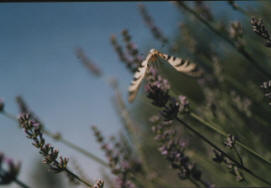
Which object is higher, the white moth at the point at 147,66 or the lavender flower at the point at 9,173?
the white moth at the point at 147,66

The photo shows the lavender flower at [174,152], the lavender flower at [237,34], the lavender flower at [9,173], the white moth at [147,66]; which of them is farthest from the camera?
the lavender flower at [237,34]

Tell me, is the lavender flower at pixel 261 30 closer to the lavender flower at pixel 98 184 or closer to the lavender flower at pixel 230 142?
the lavender flower at pixel 230 142

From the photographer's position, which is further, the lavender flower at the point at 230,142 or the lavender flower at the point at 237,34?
the lavender flower at the point at 237,34

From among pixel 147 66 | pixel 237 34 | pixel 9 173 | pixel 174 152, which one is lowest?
pixel 9 173

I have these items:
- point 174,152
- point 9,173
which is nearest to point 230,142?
point 174,152

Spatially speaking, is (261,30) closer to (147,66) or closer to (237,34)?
(147,66)

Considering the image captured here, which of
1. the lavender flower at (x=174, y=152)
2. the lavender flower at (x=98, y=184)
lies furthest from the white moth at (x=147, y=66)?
the lavender flower at (x=98, y=184)

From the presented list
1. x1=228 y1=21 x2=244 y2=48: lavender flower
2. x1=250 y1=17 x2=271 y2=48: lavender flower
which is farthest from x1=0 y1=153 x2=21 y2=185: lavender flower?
x1=228 y1=21 x2=244 y2=48: lavender flower

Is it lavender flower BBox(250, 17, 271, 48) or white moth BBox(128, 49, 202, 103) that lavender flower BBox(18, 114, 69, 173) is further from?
lavender flower BBox(250, 17, 271, 48)

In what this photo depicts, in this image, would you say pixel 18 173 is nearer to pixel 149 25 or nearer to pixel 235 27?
pixel 235 27
